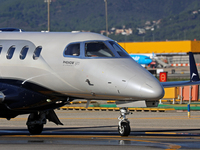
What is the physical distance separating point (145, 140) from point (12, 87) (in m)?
5.28

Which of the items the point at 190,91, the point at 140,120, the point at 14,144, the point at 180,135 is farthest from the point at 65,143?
the point at 190,91

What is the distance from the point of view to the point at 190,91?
120 ft

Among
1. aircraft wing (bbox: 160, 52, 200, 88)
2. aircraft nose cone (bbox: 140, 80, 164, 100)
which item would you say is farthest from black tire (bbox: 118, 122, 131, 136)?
aircraft wing (bbox: 160, 52, 200, 88)

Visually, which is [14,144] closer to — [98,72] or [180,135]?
[98,72]

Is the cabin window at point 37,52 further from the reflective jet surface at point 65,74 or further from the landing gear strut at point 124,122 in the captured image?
the landing gear strut at point 124,122

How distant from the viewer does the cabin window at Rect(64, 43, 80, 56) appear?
16422 millimetres

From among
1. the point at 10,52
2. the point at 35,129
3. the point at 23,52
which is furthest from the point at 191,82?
the point at 10,52

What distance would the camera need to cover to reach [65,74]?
16469 mm

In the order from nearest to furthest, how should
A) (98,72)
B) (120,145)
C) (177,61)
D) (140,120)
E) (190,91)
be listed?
(120,145)
(98,72)
(140,120)
(190,91)
(177,61)

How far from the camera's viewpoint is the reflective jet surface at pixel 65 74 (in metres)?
15.4

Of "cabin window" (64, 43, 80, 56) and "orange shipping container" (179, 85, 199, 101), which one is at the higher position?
"cabin window" (64, 43, 80, 56)

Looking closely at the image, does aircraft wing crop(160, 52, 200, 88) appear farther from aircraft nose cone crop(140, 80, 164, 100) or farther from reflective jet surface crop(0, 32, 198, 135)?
aircraft nose cone crop(140, 80, 164, 100)

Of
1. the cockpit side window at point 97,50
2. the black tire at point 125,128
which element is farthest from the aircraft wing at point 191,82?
the cockpit side window at point 97,50

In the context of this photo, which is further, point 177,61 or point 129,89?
point 177,61
